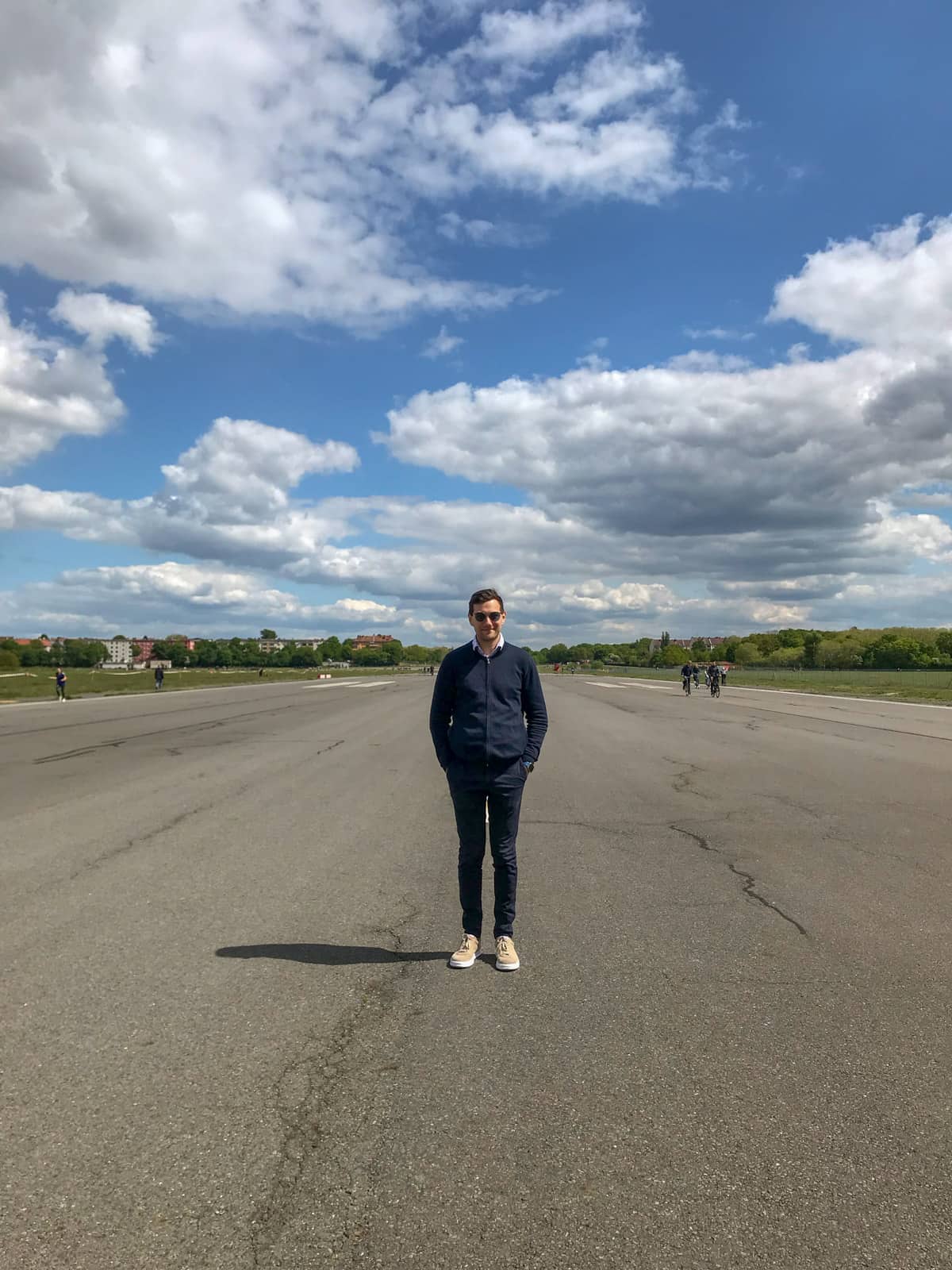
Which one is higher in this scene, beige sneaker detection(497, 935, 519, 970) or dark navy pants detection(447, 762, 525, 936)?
dark navy pants detection(447, 762, 525, 936)

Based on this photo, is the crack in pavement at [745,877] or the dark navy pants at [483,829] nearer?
the dark navy pants at [483,829]

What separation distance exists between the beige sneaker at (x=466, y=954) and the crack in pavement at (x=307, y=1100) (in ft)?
0.99

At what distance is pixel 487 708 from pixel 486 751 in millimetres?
243

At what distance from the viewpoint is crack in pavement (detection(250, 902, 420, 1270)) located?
8.68 ft

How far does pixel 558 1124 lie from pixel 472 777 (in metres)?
2.13

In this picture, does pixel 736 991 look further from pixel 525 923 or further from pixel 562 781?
pixel 562 781

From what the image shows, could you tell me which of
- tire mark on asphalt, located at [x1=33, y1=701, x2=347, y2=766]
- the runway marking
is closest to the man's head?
tire mark on asphalt, located at [x1=33, y1=701, x2=347, y2=766]

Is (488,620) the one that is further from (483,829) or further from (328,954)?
(328,954)

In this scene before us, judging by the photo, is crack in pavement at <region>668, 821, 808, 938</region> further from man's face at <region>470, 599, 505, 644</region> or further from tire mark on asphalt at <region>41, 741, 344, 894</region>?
tire mark on asphalt at <region>41, 741, 344, 894</region>

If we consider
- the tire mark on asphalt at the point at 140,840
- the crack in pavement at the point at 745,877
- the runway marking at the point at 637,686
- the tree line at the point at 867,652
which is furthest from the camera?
the tree line at the point at 867,652

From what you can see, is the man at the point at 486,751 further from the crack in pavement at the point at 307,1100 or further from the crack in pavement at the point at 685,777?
the crack in pavement at the point at 685,777

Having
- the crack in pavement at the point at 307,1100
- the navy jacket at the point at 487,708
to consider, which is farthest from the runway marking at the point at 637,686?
the crack in pavement at the point at 307,1100

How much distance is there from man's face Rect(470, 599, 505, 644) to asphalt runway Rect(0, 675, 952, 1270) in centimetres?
187

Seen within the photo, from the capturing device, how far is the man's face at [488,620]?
5105 mm
